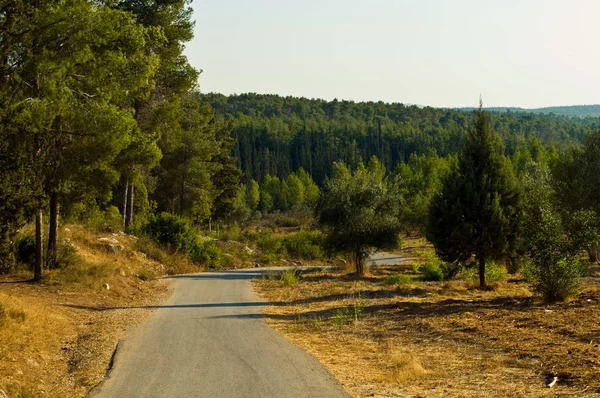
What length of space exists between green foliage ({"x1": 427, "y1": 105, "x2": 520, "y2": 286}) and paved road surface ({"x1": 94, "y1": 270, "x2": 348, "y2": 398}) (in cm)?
855

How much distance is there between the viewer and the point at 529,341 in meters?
11.6

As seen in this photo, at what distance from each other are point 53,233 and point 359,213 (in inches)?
531

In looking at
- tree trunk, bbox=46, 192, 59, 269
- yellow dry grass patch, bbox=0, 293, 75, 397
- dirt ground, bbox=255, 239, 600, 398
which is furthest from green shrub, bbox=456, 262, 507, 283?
yellow dry grass patch, bbox=0, 293, 75, 397

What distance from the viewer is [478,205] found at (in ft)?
71.8

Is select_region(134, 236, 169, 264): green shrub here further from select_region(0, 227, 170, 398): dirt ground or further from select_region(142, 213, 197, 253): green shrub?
select_region(0, 227, 170, 398): dirt ground

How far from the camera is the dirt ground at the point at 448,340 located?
878 centimetres

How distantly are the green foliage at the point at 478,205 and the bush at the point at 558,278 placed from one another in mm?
5310

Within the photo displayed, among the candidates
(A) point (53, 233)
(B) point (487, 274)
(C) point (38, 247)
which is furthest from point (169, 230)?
(B) point (487, 274)

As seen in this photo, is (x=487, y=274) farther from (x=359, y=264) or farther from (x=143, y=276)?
(x=143, y=276)

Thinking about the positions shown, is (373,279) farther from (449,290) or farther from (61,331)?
(61,331)

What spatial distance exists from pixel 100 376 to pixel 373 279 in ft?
60.7

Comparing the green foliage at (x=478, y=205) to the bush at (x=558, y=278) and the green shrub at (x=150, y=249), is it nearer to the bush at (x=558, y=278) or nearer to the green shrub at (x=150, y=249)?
the bush at (x=558, y=278)

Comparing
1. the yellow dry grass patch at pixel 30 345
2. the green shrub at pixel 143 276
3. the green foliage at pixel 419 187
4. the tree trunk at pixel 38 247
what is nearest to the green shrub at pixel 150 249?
the green shrub at pixel 143 276

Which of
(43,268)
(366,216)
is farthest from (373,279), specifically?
(43,268)
